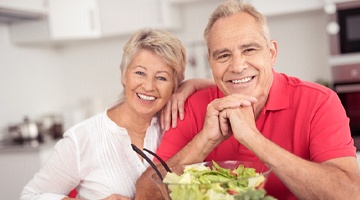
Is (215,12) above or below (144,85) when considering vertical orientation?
above

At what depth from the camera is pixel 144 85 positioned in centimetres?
165

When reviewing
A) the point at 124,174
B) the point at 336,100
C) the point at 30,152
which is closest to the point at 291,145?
the point at 336,100

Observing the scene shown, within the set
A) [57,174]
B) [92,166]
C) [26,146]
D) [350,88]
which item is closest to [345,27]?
[350,88]

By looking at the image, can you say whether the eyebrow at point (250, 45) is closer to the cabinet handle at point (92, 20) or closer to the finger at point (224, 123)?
the finger at point (224, 123)

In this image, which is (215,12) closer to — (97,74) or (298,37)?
(298,37)

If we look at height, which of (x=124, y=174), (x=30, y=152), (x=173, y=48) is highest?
(x=173, y=48)

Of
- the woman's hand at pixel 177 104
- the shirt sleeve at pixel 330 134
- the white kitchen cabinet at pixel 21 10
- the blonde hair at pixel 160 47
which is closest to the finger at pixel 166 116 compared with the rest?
the woman's hand at pixel 177 104

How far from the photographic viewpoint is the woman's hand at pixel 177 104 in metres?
1.61

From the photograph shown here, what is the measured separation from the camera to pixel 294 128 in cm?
141

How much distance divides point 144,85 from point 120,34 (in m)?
2.41

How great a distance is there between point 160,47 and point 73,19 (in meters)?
2.42

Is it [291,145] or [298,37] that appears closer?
[291,145]

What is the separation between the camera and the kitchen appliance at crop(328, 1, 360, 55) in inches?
116

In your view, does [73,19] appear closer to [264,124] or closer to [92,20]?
[92,20]
